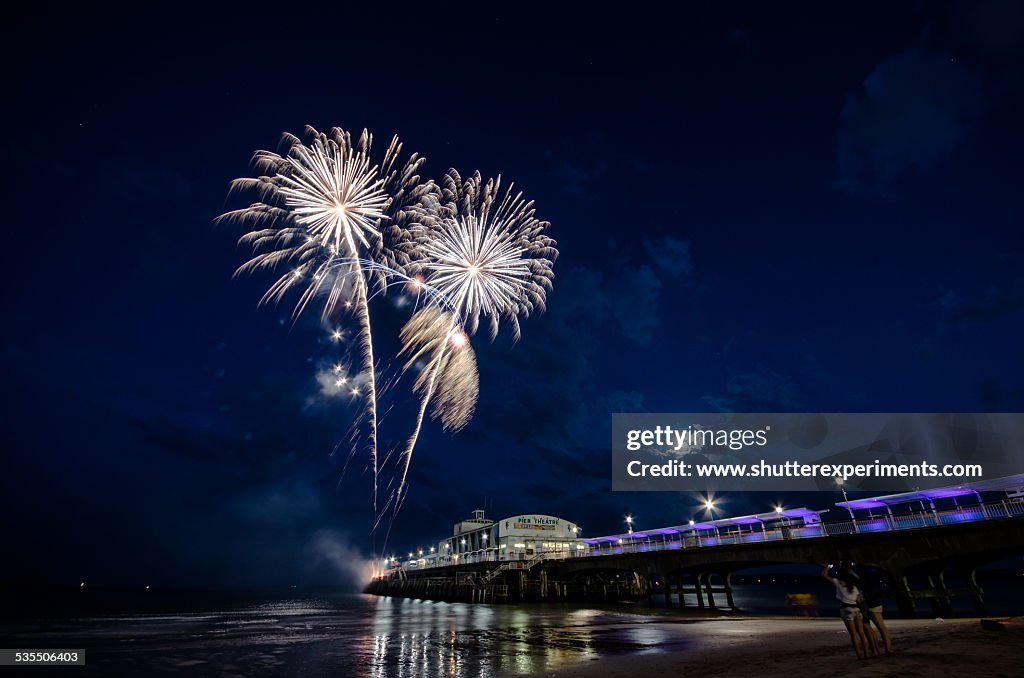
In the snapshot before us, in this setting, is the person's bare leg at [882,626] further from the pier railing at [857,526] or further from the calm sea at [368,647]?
the pier railing at [857,526]

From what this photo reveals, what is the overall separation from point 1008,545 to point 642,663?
887 inches

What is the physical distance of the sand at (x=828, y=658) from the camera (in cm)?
1065

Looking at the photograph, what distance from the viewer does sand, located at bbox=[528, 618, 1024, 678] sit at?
1065 centimetres

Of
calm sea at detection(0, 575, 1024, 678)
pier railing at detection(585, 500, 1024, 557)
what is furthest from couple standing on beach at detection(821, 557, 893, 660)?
pier railing at detection(585, 500, 1024, 557)

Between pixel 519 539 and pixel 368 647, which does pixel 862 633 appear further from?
pixel 519 539

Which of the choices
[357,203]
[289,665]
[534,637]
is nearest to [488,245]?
[357,203]

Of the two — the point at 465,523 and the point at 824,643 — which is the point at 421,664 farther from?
the point at 465,523

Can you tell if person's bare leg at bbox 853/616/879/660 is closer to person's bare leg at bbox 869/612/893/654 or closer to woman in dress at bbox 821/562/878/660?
woman in dress at bbox 821/562/878/660

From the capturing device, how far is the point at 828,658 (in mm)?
13375

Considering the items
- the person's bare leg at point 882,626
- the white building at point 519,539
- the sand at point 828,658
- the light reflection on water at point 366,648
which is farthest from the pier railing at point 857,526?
the white building at point 519,539

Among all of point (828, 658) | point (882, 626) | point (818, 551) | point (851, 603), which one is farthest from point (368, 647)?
point (818, 551)

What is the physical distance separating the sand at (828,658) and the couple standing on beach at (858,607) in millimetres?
393

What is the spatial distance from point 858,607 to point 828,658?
2.63m

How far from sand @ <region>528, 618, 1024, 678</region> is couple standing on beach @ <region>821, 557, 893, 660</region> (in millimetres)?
393
